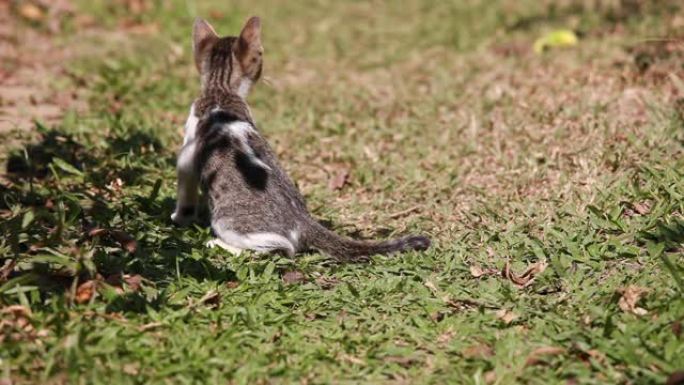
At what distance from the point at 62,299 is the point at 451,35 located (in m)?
7.10

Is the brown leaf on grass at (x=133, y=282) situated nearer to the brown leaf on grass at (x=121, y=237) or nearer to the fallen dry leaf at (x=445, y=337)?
the brown leaf on grass at (x=121, y=237)

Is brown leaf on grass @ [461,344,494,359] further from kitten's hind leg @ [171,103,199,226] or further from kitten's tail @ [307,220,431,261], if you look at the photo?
kitten's hind leg @ [171,103,199,226]

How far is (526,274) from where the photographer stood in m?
4.96

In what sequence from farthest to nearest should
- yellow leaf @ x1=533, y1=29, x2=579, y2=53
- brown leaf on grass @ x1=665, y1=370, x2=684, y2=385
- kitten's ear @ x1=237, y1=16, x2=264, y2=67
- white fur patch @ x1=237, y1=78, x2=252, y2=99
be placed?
1. yellow leaf @ x1=533, y1=29, x2=579, y2=53
2. white fur patch @ x1=237, y1=78, x2=252, y2=99
3. kitten's ear @ x1=237, y1=16, x2=264, y2=67
4. brown leaf on grass @ x1=665, y1=370, x2=684, y2=385

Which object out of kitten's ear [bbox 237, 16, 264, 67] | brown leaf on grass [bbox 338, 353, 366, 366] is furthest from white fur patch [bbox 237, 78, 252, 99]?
brown leaf on grass [bbox 338, 353, 366, 366]

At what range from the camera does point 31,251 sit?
184 inches

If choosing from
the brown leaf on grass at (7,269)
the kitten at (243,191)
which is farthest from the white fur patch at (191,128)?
the brown leaf on grass at (7,269)

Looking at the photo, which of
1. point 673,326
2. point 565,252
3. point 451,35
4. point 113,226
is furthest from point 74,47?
point 673,326

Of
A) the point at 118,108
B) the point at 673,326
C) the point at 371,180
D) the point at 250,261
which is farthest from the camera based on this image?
the point at 118,108

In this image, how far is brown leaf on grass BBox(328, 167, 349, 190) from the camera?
662 centimetres

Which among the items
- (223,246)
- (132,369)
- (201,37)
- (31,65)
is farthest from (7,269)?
(31,65)

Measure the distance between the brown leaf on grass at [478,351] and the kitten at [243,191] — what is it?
114cm

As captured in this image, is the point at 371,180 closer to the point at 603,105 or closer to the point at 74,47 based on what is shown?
the point at 603,105

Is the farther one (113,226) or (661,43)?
(661,43)
